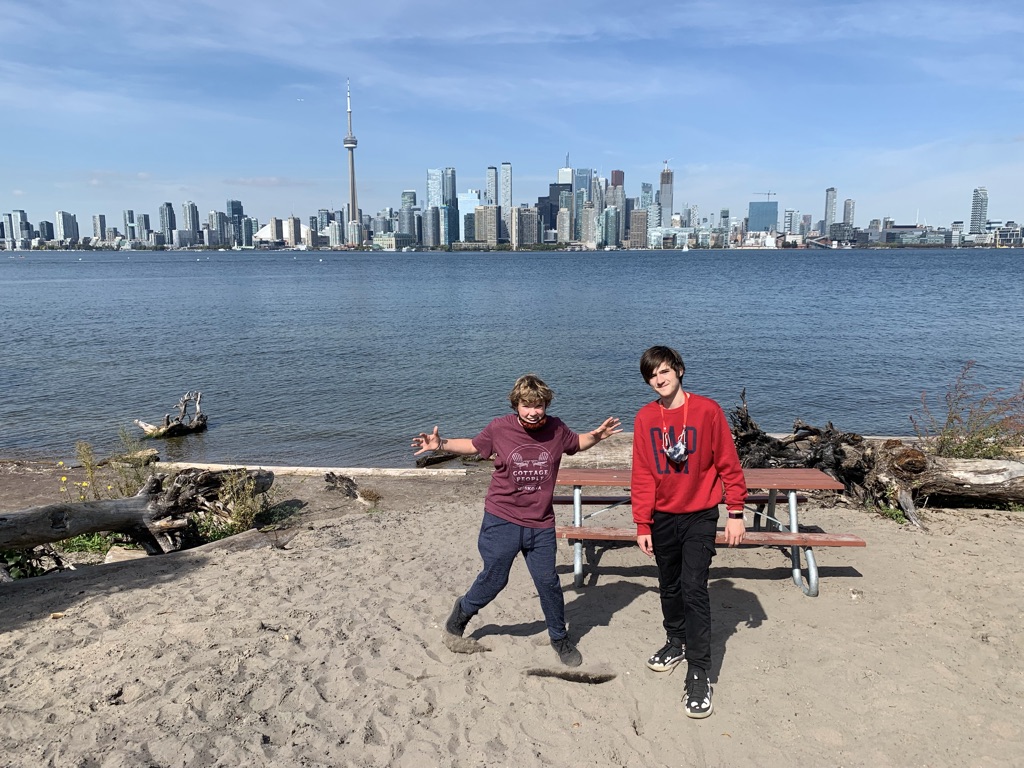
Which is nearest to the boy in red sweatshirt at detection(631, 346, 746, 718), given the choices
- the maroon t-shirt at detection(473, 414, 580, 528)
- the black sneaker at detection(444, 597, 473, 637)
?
the maroon t-shirt at detection(473, 414, 580, 528)

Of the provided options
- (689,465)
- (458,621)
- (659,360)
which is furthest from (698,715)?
(659,360)

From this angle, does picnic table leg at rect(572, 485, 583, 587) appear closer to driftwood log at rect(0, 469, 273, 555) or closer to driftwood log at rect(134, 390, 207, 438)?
driftwood log at rect(0, 469, 273, 555)

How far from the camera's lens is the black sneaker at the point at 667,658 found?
464cm

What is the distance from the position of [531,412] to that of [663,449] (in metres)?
0.78

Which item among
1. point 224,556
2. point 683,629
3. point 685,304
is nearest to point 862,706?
point 683,629

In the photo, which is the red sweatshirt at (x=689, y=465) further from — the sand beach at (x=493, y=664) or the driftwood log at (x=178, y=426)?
the driftwood log at (x=178, y=426)

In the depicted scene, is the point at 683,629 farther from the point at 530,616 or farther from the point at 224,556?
the point at 224,556

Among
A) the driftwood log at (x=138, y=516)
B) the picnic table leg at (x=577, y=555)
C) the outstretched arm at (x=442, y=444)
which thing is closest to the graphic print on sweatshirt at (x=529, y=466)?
the outstretched arm at (x=442, y=444)

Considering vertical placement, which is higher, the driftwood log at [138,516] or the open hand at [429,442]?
the open hand at [429,442]

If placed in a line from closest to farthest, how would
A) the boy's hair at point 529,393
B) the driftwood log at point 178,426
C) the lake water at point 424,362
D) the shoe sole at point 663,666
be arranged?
the boy's hair at point 529,393
the shoe sole at point 663,666
the driftwood log at point 178,426
the lake water at point 424,362

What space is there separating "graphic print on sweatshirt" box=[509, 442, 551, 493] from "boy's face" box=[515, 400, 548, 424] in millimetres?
162

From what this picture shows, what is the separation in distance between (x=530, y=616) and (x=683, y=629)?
1288mm

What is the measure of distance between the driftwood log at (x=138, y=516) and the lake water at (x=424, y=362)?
18.0ft

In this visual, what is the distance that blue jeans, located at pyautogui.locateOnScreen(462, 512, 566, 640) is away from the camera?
447 centimetres
